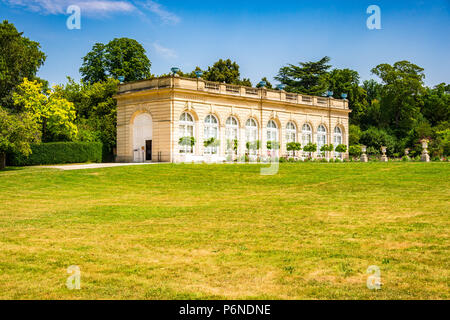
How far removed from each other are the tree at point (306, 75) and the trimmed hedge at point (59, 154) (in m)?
28.2

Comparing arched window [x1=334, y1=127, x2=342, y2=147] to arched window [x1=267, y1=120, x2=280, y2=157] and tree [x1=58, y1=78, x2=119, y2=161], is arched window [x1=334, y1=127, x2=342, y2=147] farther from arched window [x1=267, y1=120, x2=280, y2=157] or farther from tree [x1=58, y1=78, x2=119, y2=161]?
tree [x1=58, y1=78, x2=119, y2=161]

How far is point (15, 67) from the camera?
43594 mm

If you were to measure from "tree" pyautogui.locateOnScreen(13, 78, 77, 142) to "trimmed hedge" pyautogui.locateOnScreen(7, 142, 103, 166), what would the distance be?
3.59 meters

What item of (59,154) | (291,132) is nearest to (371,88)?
(291,132)

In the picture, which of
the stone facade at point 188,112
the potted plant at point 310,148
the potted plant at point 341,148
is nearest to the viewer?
the stone facade at point 188,112

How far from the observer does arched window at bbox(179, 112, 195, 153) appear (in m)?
34.9

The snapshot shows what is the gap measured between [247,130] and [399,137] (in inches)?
1091

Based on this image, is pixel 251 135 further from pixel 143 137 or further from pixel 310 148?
pixel 143 137

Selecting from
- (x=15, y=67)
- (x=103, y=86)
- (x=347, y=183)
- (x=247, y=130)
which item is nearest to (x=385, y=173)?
(x=347, y=183)

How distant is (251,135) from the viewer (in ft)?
131

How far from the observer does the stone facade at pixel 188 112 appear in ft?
112

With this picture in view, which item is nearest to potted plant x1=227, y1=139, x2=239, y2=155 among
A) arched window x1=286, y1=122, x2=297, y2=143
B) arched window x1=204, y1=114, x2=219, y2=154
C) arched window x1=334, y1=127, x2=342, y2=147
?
arched window x1=204, y1=114, x2=219, y2=154

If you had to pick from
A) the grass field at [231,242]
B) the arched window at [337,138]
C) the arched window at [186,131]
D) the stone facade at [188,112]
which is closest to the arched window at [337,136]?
the arched window at [337,138]

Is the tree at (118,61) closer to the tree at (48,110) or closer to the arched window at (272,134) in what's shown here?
the tree at (48,110)
